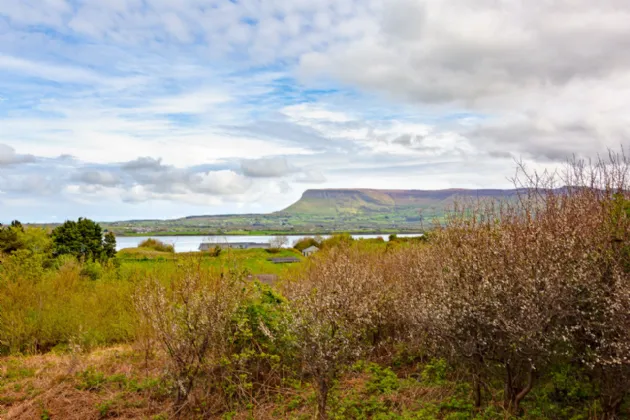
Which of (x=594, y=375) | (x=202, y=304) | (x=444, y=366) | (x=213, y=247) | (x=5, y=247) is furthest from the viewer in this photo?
(x=5, y=247)

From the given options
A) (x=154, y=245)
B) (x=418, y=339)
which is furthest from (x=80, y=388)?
(x=154, y=245)

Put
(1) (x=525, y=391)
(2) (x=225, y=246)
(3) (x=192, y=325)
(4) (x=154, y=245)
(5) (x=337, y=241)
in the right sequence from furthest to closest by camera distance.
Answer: (4) (x=154, y=245)
(5) (x=337, y=241)
(2) (x=225, y=246)
(3) (x=192, y=325)
(1) (x=525, y=391)

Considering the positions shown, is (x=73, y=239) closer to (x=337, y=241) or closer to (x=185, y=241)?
(x=337, y=241)

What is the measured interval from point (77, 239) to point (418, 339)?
26563 mm

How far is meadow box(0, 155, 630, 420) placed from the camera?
19.7ft

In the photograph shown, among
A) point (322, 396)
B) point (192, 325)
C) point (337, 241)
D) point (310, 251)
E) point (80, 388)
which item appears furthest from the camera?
point (310, 251)

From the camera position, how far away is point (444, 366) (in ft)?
28.6

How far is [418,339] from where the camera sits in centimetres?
948

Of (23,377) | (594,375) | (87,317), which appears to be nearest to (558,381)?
(594,375)

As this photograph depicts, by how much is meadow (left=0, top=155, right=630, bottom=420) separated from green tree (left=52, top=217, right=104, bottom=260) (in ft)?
62.4

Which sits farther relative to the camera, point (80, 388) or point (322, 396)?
point (80, 388)

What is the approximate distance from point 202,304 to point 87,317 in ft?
23.8

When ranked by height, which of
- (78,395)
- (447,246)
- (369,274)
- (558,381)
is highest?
(447,246)

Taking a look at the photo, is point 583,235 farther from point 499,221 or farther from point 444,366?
point 444,366
